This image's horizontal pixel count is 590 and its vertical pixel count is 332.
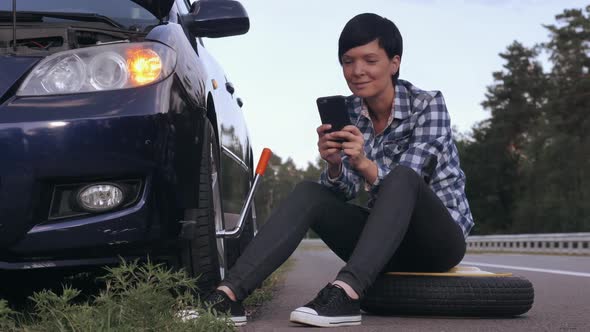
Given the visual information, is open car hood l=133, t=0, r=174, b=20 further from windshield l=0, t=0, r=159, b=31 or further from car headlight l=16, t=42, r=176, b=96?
car headlight l=16, t=42, r=176, b=96

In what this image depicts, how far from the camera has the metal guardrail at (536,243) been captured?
18.4 m

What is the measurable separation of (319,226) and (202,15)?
4.12 feet

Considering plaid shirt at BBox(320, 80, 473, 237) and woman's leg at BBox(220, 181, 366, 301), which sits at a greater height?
plaid shirt at BBox(320, 80, 473, 237)

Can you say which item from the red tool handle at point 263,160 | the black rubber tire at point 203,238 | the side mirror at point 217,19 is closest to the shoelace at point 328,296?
the black rubber tire at point 203,238

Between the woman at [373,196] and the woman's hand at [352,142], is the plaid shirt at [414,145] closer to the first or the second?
the woman at [373,196]

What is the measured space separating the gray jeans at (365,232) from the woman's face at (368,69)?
463 mm

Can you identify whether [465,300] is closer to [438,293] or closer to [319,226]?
[438,293]

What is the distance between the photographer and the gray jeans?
11.9ft

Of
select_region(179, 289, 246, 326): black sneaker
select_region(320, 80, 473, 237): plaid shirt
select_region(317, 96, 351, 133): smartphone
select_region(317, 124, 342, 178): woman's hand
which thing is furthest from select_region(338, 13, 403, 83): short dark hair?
select_region(179, 289, 246, 326): black sneaker

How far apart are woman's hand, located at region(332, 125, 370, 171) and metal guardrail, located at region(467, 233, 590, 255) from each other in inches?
585

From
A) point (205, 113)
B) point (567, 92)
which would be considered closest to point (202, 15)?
point (205, 113)

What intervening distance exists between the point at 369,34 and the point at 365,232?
35.8 inches

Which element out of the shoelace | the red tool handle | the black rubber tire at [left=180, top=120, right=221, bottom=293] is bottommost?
the shoelace

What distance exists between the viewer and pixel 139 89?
3.42 metres
